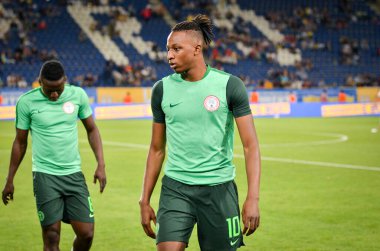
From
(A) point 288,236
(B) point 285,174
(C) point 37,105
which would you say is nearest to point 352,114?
(B) point 285,174

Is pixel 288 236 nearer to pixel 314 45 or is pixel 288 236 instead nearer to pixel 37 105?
pixel 37 105

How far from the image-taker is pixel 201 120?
15.5 ft

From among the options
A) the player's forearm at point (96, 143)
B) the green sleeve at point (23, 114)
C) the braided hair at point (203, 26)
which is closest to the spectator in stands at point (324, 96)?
the player's forearm at point (96, 143)

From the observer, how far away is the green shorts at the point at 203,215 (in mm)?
4758

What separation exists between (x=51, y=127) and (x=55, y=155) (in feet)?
0.91

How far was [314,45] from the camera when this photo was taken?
49.9m

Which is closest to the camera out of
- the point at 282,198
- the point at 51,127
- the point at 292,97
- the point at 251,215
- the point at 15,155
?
the point at 251,215


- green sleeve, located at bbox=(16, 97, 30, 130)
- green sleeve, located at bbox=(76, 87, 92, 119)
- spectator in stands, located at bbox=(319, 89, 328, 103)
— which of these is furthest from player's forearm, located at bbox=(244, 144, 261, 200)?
spectator in stands, located at bbox=(319, 89, 328, 103)

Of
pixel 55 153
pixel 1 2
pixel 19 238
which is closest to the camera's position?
pixel 55 153

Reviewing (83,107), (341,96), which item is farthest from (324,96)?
(83,107)

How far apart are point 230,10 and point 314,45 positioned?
6.49m

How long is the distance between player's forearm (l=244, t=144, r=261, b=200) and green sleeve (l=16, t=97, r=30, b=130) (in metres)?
2.73

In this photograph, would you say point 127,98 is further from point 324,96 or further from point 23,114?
point 23,114

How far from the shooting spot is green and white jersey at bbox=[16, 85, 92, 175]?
6.52 meters
